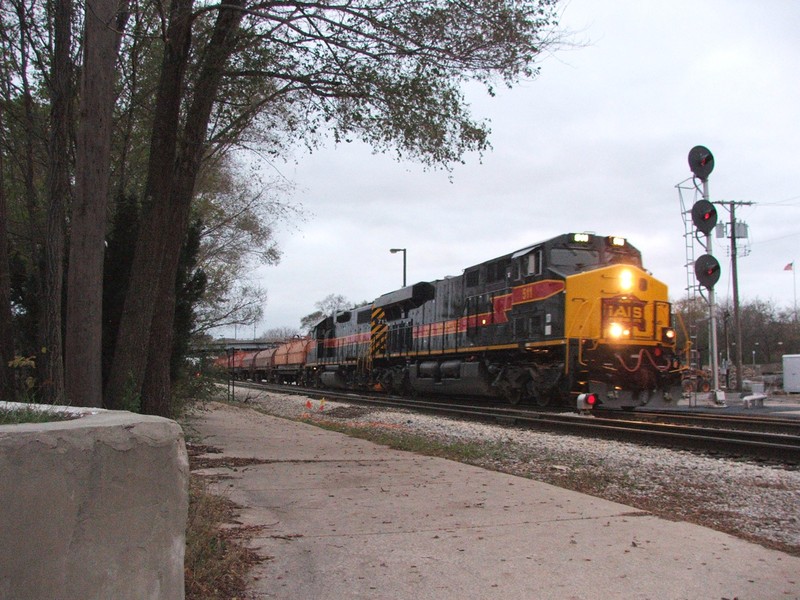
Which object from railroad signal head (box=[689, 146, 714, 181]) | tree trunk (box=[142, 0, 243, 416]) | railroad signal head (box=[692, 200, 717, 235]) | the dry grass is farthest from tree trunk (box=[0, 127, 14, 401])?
railroad signal head (box=[689, 146, 714, 181])

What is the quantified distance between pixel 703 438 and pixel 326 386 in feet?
84.0

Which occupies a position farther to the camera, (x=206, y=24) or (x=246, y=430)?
(x=246, y=430)

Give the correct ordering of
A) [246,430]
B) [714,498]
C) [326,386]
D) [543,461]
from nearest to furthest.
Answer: [714,498]
[543,461]
[246,430]
[326,386]

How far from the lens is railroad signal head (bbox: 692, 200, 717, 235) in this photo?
65.4 feet

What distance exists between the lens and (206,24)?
11.6 m

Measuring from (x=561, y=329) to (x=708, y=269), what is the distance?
24.0 feet

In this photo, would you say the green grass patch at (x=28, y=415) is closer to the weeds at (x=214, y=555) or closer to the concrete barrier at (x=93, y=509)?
the concrete barrier at (x=93, y=509)

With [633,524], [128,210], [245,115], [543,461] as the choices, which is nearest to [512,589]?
[633,524]

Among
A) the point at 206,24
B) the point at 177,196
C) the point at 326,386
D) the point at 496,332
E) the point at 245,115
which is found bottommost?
the point at 326,386

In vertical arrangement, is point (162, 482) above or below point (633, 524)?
above

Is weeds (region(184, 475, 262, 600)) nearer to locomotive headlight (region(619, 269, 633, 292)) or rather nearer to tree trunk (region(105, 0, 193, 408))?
tree trunk (region(105, 0, 193, 408))

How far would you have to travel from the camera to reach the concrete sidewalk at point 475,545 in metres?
3.84

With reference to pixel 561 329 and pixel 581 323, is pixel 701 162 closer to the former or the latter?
pixel 581 323

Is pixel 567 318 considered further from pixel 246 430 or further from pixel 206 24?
pixel 206 24
